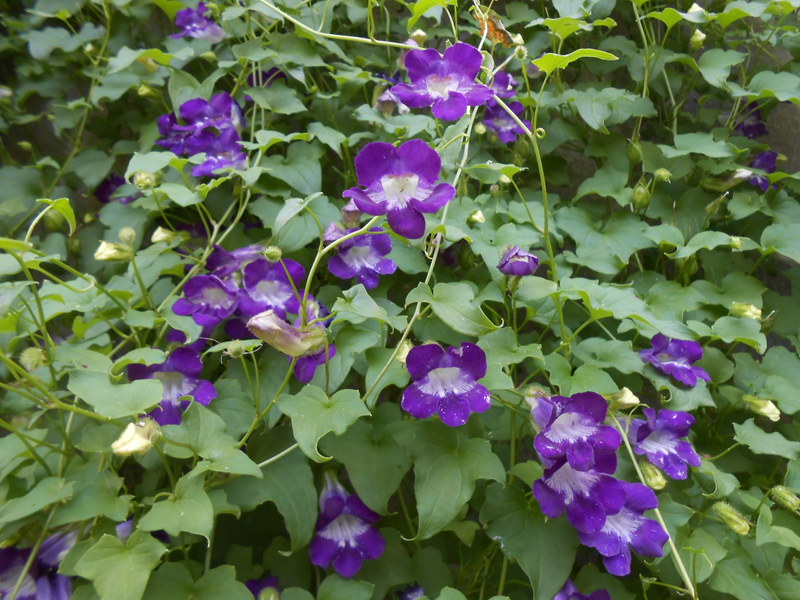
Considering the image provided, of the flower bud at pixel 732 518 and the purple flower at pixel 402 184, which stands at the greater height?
the purple flower at pixel 402 184

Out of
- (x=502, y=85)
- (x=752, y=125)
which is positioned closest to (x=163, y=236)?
(x=502, y=85)

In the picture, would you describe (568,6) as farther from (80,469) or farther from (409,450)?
(80,469)

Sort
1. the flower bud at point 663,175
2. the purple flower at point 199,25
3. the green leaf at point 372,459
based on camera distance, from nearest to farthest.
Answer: the green leaf at point 372,459
the flower bud at point 663,175
the purple flower at point 199,25

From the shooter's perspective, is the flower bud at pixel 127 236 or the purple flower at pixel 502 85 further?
the purple flower at pixel 502 85

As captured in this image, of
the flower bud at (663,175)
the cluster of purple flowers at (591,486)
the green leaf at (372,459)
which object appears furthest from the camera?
the flower bud at (663,175)

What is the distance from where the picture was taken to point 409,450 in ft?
2.80

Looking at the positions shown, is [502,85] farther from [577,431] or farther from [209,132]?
[577,431]

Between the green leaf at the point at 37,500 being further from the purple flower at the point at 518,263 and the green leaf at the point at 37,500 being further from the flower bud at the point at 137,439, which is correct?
the purple flower at the point at 518,263

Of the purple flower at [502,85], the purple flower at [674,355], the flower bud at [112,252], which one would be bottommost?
the purple flower at [674,355]

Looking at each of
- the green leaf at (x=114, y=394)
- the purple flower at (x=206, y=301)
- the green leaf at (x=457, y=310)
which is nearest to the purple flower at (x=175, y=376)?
the purple flower at (x=206, y=301)

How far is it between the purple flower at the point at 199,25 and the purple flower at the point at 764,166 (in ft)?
3.99

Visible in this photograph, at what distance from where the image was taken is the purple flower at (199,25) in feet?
4.42

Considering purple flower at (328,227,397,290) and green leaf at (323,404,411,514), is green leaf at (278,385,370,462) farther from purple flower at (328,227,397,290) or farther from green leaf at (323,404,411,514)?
purple flower at (328,227,397,290)

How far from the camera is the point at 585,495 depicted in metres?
0.80
